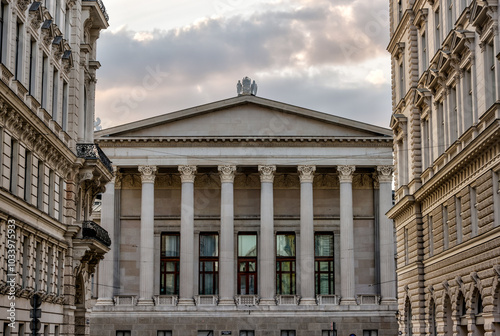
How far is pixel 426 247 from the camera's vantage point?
1950 inches

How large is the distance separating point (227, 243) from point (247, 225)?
557 cm

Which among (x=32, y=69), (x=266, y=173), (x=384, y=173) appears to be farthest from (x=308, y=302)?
(x=32, y=69)

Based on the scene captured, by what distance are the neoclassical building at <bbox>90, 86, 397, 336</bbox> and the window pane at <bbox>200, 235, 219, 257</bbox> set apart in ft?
0.36

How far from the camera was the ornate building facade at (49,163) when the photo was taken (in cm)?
3534

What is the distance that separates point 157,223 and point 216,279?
7.64 metres

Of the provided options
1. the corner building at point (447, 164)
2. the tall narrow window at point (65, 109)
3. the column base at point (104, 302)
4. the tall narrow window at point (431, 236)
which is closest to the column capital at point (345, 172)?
the column base at point (104, 302)

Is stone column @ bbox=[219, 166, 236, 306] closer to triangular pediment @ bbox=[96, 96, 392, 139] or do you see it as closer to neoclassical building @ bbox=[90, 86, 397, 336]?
neoclassical building @ bbox=[90, 86, 397, 336]

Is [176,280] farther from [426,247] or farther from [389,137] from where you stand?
[426,247]

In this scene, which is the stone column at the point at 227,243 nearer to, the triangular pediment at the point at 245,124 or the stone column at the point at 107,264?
the triangular pediment at the point at 245,124

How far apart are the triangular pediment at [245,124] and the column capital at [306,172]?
3.00 m

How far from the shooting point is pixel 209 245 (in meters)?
90.2

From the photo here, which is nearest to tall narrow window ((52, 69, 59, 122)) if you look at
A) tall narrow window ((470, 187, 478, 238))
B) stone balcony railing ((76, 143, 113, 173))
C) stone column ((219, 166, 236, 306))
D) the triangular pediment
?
stone balcony railing ((76, 143, 113, 173))

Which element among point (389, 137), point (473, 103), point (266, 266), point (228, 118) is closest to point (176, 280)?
point (266, 266)

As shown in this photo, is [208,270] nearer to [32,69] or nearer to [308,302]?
[308,302]
